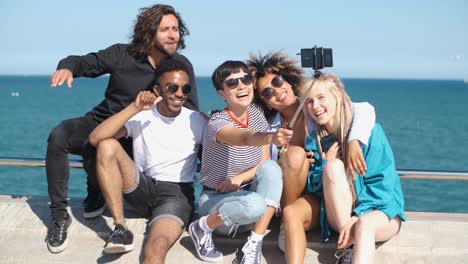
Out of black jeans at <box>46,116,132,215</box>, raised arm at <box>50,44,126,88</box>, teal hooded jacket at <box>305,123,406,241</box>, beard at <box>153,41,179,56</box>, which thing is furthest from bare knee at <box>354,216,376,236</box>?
raised arm at <box>50,44,126,88</box>

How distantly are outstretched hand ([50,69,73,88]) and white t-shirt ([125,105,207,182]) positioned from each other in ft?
1.87

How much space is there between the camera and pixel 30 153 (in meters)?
34.0

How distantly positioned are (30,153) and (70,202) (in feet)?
98.2

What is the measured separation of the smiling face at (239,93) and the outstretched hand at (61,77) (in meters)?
1.20

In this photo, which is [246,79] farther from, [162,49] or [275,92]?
[162,49]

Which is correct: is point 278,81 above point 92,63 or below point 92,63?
below

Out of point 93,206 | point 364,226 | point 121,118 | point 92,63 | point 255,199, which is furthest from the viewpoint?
point 92,63

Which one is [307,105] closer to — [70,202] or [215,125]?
[215,125]

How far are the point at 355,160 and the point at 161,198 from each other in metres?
1.54

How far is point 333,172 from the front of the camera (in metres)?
4.36

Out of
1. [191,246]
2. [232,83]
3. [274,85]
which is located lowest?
[191,246]

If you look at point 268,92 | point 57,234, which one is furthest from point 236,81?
point 57,234

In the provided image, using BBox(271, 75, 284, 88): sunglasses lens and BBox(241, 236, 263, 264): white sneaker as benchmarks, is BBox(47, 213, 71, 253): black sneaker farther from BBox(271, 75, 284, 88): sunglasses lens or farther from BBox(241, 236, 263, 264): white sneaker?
BBox(271, 75, 284, 88): sunglasses lens

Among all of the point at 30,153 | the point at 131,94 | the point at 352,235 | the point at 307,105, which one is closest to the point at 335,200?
the point at 352,235
